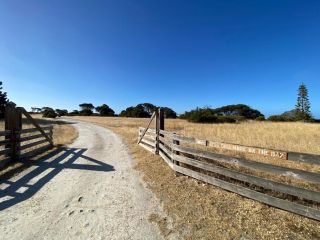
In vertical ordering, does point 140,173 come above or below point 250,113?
below

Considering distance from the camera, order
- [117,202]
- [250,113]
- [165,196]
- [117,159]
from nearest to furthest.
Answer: [117,202] < [165,196] < [117,159] < [250,113]

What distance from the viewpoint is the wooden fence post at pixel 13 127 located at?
27.0 ft

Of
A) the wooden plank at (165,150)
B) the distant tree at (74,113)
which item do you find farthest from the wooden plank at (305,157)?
the distant tree at (74,113)

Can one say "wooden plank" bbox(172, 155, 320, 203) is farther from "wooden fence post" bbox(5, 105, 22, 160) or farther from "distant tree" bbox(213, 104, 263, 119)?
"distant tree" bbox(213, 104, 263, 119)

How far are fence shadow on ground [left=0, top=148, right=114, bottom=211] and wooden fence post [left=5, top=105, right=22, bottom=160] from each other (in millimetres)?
557

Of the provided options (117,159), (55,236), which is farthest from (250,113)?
(55,236)

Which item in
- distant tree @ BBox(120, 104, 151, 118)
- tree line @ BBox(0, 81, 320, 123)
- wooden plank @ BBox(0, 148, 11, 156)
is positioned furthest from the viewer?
distant tree @ BBox(120, 104, 151, 118)

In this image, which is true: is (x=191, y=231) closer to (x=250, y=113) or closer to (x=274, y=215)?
(x=274, y=215)

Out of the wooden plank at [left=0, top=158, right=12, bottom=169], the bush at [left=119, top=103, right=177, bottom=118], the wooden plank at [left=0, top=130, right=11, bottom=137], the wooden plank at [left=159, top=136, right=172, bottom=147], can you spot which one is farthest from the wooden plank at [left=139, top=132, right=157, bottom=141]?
the bush at [left=119, top=103, right=177, bottom=118]

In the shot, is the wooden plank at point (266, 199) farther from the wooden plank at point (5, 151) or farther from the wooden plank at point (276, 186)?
the wooden plank at point (5, 151)

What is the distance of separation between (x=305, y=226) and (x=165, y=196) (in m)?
2.98

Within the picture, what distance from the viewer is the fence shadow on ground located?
5131mm

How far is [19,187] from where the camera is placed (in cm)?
567

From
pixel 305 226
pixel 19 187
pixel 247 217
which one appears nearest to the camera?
pixel 305 226
